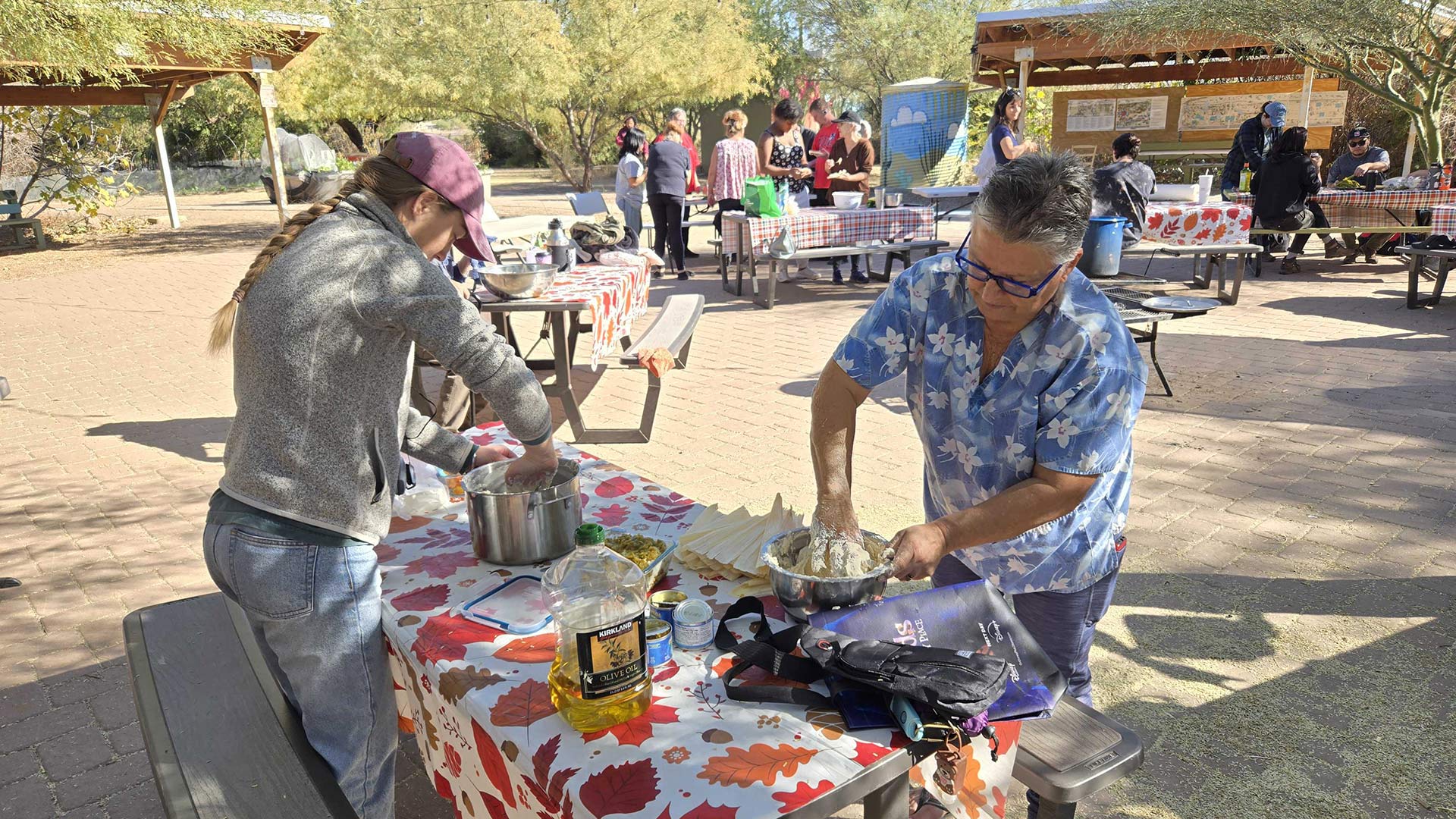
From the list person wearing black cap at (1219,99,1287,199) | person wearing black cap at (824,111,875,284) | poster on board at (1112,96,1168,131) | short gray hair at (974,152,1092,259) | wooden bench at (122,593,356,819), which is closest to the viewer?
short gray hair at (974,152,1092,259)

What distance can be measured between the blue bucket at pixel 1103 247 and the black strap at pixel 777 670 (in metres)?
4.98

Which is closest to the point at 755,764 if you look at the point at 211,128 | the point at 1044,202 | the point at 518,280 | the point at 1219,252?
the point at 1044,202

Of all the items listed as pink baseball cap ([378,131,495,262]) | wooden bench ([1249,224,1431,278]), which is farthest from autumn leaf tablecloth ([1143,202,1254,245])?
pink baseball cap ([378,131,495,262])

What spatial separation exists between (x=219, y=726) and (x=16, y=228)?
744 inches

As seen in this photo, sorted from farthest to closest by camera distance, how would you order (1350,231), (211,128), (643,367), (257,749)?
(211,128), (1350,231), (643,367), (257,749)

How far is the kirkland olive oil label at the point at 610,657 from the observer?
1.39 m

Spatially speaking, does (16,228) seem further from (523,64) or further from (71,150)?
(523,64)

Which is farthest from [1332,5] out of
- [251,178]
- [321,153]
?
[251,178]

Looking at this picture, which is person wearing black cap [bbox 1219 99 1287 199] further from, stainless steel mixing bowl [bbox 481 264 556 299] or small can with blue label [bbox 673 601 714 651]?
small can with blue label [bbox 673 601 714 651]

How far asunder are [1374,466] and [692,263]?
8964mm

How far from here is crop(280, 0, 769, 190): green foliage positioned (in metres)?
18.0

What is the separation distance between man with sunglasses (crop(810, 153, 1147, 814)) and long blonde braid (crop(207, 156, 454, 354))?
95cm

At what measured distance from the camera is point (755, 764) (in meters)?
1.37

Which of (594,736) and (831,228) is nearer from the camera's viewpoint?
(594,736)
